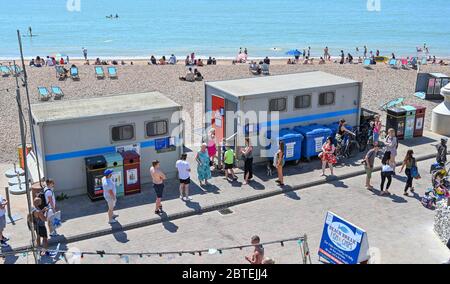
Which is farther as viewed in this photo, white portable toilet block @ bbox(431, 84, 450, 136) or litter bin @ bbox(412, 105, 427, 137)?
white portable toilet block @ bbox(431, 84, 450, 136)

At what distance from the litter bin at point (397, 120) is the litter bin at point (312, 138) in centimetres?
331

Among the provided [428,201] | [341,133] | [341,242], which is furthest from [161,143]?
[428,201]

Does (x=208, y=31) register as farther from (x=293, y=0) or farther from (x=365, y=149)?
(x=293, y=0)

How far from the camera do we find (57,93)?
26578 millimetres

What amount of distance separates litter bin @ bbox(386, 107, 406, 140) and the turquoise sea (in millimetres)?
47983

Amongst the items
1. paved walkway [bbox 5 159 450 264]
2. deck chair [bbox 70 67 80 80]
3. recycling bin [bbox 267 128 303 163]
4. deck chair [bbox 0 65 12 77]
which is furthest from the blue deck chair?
paved walkway [bbox 5 159 450 264]

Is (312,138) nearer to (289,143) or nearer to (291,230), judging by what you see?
(289,143)

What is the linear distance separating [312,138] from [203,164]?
3766mm

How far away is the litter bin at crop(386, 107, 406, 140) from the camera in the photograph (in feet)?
60.2

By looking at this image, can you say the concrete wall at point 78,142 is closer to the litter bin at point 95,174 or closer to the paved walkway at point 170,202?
the litter bin at point 95,174

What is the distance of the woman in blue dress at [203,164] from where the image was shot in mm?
14164

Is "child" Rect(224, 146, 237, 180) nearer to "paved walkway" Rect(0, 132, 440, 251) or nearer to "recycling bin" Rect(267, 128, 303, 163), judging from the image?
"paved walkway" Rect(0, 132, 440, 251)

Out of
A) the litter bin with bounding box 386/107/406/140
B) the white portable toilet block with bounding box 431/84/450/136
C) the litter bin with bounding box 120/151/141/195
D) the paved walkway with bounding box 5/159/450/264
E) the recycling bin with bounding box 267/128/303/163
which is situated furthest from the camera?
the white portable toilet block with bounding box 431/84/450/136
